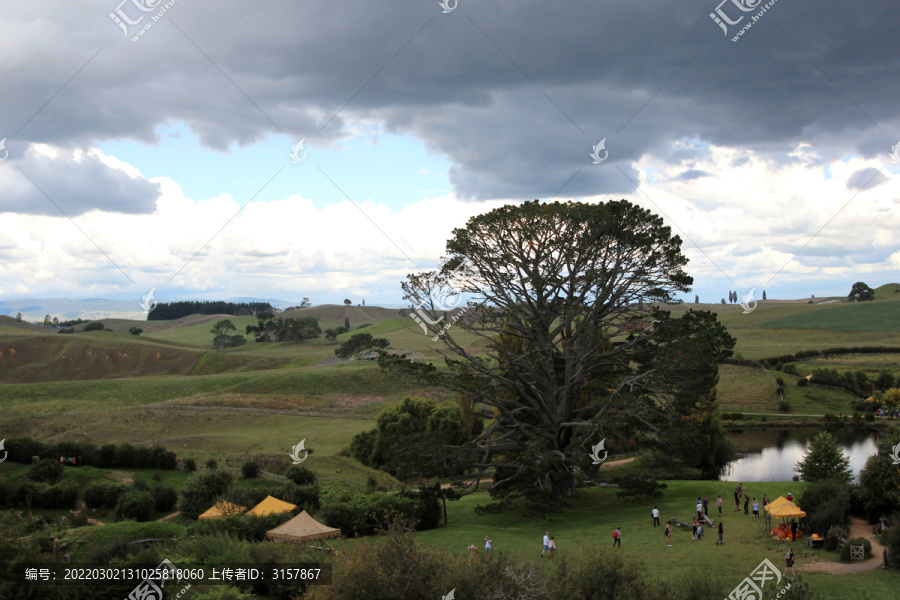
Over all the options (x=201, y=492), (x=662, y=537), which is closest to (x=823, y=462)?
(x=662, y=537)

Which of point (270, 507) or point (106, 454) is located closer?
point (270, 507)

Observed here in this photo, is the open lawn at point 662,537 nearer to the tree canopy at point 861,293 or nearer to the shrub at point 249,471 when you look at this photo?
the shrub at point 249,471

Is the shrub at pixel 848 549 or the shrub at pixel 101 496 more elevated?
the shrub at pixel 848 549

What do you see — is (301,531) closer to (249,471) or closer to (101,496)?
(101,496)

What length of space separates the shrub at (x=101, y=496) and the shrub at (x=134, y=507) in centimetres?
158

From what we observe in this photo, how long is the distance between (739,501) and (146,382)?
8015 cm

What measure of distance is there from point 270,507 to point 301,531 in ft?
16.2

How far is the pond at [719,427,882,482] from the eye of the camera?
48656mm

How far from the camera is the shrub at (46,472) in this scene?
35094 millimetres

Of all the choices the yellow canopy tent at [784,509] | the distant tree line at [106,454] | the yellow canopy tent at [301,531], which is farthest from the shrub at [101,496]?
the yellow canopy tent at [784,509]

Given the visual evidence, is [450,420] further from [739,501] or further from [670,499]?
[739,501]

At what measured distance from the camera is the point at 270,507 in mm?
29250

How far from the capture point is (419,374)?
113 ft

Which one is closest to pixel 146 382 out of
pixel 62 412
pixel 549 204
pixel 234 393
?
pixel 234 393
